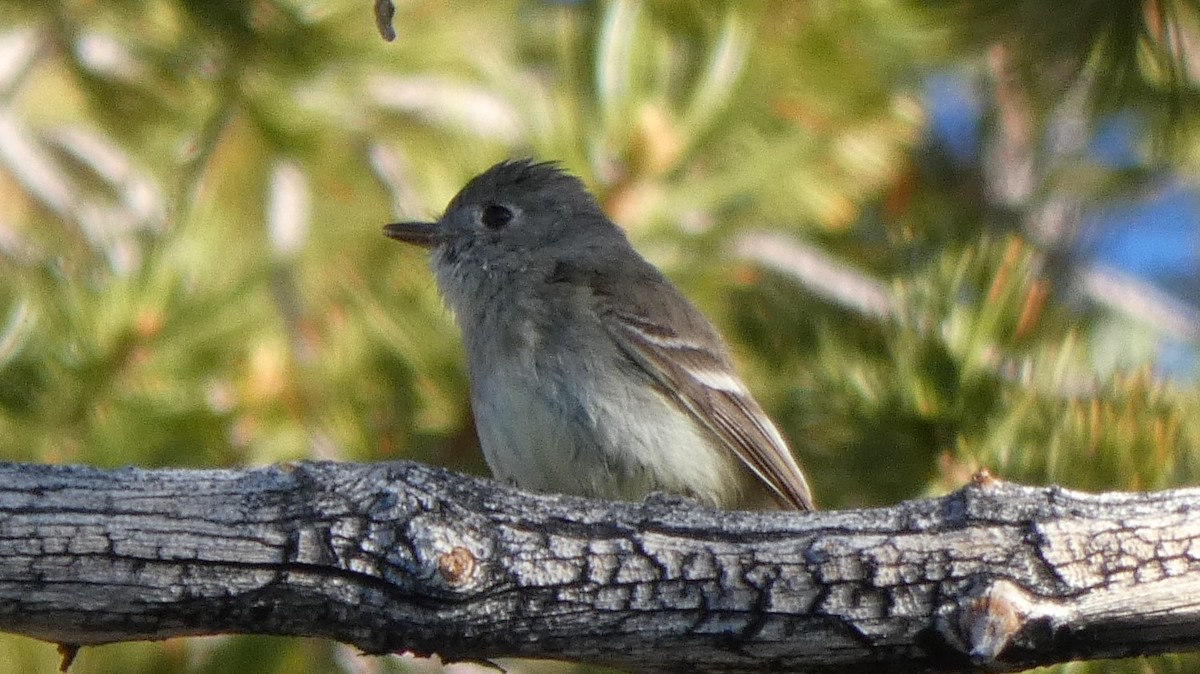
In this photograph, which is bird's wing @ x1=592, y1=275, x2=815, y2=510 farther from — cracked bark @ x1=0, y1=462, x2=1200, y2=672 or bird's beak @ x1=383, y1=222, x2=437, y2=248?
cracked bark @ x1=0, y1=462, x2=1200, y2=672

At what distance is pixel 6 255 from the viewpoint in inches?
249

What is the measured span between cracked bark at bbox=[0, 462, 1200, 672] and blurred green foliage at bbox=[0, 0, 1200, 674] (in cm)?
87

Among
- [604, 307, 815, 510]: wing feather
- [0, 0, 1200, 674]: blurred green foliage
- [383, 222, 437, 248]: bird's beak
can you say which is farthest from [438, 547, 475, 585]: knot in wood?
[383, 222, 437, 248]: bird's beak

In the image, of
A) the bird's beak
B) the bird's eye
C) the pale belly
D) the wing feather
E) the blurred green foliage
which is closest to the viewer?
the blurred green foliage

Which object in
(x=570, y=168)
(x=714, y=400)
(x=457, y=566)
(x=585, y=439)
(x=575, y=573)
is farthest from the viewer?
(x=570, y=168)

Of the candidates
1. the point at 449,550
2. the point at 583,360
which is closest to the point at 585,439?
the point at 583,360

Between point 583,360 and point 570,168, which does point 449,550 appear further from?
point 570,168

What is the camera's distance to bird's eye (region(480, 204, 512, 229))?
5.84 meters

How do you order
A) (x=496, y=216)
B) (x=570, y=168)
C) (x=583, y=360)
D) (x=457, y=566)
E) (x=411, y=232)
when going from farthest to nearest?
1. (x=570, y=168)
2. (x=496, y=216)
3. (x=411, y=232)
4. (x=583, y=360)
5. (x=457, y=566)

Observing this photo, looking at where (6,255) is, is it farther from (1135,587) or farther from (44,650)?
(1135,587)

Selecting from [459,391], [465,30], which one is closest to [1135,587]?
[459,391]

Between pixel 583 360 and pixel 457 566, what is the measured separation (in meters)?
1.67

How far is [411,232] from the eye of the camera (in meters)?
5.66

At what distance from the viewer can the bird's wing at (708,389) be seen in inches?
197
